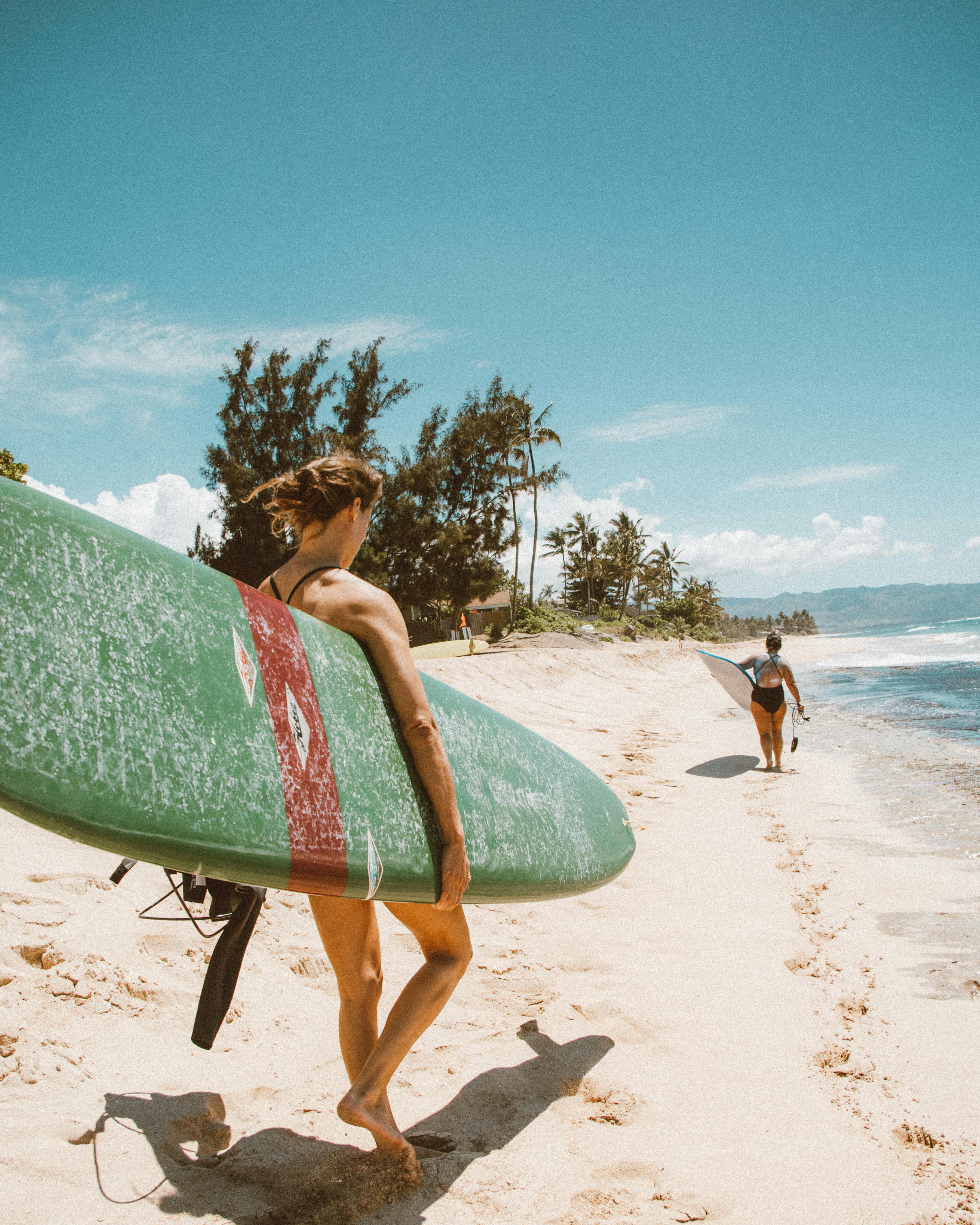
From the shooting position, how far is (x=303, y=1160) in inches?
64.7

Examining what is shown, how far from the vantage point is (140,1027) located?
195cm

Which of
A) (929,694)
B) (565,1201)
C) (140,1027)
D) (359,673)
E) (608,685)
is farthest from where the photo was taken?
(608,685)

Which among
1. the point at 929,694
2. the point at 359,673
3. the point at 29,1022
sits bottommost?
the point at 929,694

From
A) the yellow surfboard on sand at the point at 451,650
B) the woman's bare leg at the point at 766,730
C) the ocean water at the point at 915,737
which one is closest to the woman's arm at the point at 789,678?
the woman's bare leg at the point at 766,730

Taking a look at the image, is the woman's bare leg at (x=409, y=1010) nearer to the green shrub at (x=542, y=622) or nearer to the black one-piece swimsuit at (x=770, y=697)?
the black one-piece swimsuit at (x=770, y=697)

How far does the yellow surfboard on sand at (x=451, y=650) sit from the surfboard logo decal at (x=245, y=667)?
44.5 feet

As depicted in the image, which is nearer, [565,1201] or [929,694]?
[565,1201]

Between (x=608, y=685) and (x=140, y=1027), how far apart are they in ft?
54.3

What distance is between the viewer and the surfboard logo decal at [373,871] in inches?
58.1

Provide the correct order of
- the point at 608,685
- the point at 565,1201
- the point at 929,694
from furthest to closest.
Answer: the point at 608,685 → the point at 929,694 → the point at 565,1201

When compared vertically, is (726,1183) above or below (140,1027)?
below

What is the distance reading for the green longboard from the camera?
1250 mm

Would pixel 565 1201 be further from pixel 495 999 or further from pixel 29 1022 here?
pixel 29 1022

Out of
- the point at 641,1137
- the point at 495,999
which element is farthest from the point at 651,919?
the point at 641,1137
